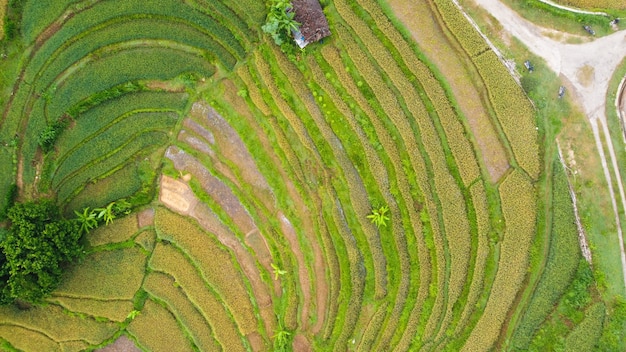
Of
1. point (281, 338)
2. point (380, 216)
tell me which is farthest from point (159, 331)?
point (380, 216)

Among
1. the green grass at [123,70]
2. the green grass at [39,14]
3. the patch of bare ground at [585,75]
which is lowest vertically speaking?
the patch of bare ground at [585,75]

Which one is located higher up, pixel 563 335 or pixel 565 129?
pixel 565 129

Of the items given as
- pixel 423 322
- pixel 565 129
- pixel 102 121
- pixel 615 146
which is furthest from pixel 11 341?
pixel 615 146

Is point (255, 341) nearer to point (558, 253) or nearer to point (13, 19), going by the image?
point (558, 253)

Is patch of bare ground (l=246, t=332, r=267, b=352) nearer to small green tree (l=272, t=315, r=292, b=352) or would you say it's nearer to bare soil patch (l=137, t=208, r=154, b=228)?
small green tree (l=272, t=315, r=292, b=352)

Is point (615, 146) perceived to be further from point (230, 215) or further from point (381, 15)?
point (230, 215)

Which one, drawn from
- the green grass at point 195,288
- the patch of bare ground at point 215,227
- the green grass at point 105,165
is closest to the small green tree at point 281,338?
the patch of bare ground at point 215,227

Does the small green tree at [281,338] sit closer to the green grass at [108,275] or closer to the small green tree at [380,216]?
the small green tree at [380,216]
